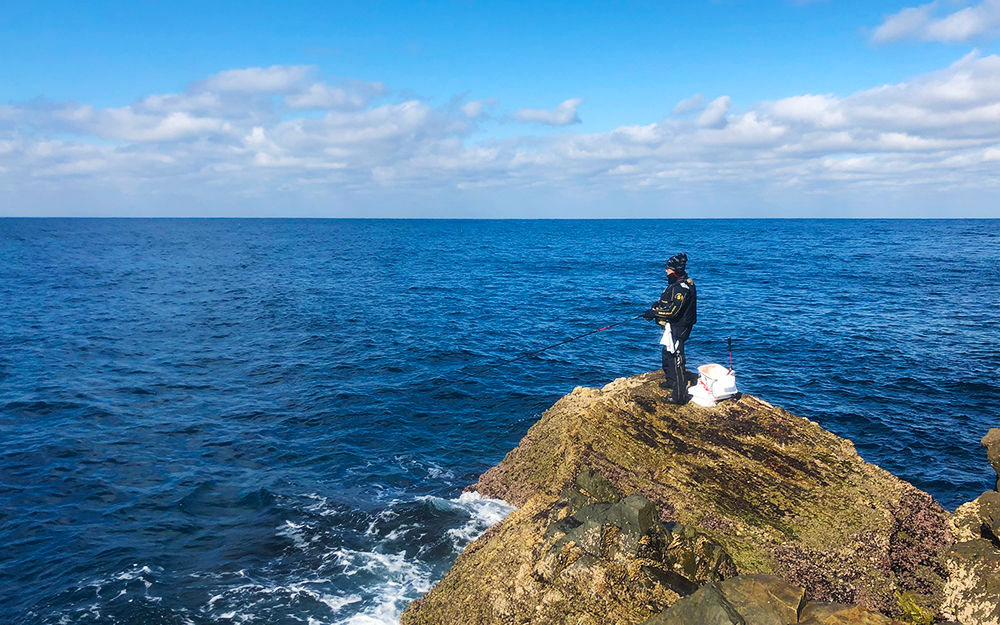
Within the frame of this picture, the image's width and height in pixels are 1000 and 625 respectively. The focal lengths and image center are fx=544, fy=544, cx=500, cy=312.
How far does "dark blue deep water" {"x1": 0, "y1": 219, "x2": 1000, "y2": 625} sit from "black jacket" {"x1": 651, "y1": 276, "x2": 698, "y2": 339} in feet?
A: 19.7

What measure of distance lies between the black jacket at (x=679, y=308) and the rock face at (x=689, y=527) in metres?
1.64

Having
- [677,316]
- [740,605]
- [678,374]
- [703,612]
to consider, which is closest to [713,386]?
[678,374]

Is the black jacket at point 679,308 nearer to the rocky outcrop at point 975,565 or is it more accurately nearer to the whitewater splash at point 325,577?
the rocky outcrop at point 975,565

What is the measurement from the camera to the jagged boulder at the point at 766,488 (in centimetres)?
820

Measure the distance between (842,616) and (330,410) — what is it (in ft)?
58.1

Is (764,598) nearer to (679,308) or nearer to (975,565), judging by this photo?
(975,565)

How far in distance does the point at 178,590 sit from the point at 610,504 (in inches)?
357

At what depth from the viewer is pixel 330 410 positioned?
810 inches

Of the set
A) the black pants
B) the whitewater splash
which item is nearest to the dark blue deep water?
the whitewater splash

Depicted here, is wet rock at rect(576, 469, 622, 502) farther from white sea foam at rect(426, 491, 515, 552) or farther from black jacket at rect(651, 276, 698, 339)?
black jacket at rect(651, 276, 698, 339)

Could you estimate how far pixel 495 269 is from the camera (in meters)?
66.9

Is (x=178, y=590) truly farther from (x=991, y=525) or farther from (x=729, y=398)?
(x=991, y=525)

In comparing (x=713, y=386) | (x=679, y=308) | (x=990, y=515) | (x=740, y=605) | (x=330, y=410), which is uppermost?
(x=679, y=308)

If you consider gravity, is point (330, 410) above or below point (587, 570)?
below
